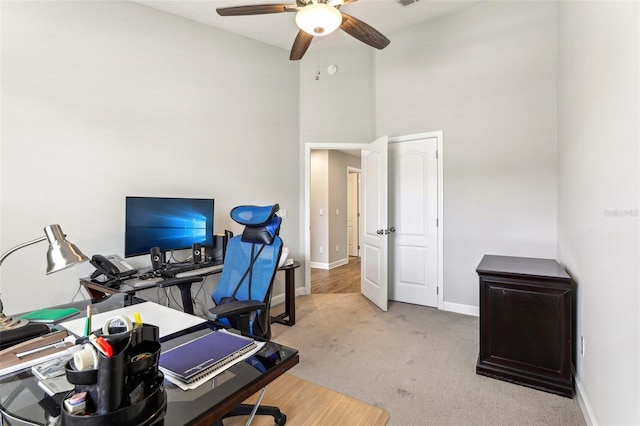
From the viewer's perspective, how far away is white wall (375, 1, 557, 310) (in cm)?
323

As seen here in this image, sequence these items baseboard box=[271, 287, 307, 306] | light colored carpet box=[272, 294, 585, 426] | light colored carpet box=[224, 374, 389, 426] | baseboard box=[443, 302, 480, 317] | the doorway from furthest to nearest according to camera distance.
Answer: the doorway, baseboard box=[271, 287, 307, 306], baseboard box=[443, 302, 480, 317], light colored carpet box=[272, 294, 585, 426], light colored carpet box=[224, 374, 389, 426]

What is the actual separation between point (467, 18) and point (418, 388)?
3802mm

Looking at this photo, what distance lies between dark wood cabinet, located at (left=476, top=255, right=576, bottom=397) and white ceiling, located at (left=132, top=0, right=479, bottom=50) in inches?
113

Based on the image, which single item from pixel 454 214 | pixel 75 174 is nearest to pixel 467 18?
pixel 454 214

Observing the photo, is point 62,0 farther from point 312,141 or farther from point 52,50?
point 312,141

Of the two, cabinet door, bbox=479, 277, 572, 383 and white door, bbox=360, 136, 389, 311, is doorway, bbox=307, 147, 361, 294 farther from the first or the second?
cabinet door, bbox=479, 277, 572, 383

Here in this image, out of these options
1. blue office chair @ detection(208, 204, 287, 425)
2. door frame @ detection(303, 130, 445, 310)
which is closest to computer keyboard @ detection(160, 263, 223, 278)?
blue office chair @ detection(208, 204, 287, 425)

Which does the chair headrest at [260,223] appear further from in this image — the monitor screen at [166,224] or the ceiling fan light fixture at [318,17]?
the ceiling fan light fixture at [318,17]

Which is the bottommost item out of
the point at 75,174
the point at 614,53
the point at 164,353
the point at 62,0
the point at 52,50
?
the point at 164,353

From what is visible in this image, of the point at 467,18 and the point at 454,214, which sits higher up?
the point at 467,18

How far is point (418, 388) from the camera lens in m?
2.23

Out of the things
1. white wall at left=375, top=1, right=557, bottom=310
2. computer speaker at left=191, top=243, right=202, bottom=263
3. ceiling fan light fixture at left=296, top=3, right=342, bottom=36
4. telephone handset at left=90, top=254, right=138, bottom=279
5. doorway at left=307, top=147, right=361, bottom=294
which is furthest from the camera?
doorway at left=307, top=147, right=361, bottom=294

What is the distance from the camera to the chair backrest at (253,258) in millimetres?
2055

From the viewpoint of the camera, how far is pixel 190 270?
2693mm
